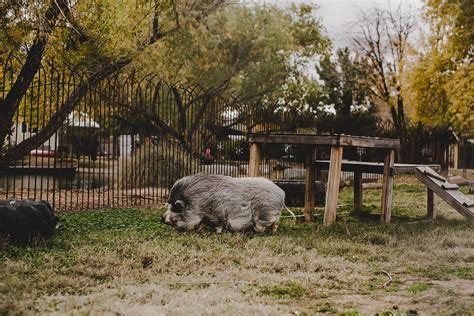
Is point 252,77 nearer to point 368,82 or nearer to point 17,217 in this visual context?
point 368,82

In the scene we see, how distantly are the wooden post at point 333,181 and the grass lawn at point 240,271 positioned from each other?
27 centimetres

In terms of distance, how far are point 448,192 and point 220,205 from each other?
390 centimetres

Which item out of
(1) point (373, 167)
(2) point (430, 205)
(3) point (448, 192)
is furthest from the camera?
(2) point (430, 205)

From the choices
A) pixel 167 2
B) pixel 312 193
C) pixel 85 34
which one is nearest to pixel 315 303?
pixel 312 193

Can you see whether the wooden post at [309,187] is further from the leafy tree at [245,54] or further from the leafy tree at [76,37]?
the leafy tree at [245,54]

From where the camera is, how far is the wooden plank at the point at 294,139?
26.0ft

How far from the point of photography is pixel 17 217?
6.08m

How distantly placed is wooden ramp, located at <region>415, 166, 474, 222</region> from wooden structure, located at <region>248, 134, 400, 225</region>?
2.02ft

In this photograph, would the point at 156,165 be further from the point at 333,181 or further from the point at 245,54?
the point at 245,54

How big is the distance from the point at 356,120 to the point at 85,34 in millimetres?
18151

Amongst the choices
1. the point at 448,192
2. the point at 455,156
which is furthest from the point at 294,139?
the point at 455,156

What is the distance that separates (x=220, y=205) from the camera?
277 inches

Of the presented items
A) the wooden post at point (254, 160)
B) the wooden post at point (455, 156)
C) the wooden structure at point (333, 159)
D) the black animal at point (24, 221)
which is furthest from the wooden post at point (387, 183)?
the wooden post at point (455, 156)

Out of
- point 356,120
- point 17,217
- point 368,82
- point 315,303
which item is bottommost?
point 315,303
